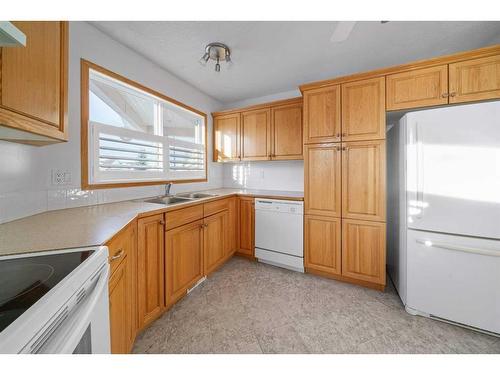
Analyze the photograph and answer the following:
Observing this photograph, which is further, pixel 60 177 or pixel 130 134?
pixel 130 134

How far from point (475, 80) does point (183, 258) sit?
290 cm

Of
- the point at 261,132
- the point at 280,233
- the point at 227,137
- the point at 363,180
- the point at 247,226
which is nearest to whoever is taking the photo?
the point at 363,180

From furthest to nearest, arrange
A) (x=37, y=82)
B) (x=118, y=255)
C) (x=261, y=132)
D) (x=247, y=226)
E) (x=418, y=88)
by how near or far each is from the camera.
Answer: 1. (x=261, y=132)
2. (x=247, y=226)
3. (x=418, y=88)
4. (x=118, y=255)
5. (x=37, y=82)

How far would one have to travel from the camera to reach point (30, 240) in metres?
0.83

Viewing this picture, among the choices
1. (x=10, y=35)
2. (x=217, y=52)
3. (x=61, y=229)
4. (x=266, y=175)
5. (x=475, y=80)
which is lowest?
(x=61, y=229)

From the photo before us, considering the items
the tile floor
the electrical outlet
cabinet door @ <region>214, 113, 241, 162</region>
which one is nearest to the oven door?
the tile floor

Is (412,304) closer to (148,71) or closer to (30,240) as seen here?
(30,240)

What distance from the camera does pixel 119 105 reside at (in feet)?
6.43

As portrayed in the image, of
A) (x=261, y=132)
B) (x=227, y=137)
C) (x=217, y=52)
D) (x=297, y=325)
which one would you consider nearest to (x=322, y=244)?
(x=297, y=325)

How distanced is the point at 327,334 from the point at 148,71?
3023 millimetres

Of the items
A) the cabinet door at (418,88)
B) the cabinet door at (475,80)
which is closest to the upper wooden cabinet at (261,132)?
the cabinet door at (418,88)

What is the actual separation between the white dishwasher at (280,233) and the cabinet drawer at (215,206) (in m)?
0.41

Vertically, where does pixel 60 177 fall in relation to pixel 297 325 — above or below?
above

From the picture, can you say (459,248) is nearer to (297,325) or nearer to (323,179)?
(323,179)
